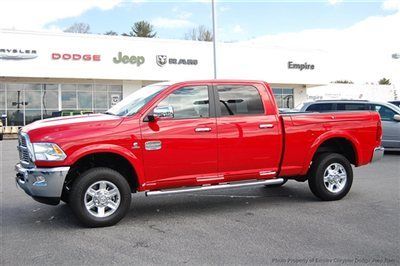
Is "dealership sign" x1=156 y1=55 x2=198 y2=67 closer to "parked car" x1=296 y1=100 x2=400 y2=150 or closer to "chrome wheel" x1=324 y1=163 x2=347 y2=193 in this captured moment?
"parked car" x1=296 y1=100 x2=400 y2=150

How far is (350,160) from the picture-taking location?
322 inches

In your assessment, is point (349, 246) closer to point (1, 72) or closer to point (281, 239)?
point (281, 239)

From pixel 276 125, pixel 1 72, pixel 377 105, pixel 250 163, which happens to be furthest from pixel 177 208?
pixel 1 72

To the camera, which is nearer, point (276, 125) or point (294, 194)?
point (276, 125)

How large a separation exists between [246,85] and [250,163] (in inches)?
49.1

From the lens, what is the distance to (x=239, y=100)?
23.5 ft

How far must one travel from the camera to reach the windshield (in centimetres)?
667

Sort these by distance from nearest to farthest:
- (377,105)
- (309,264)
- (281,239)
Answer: (309,264) < (281,239) < (377,105)

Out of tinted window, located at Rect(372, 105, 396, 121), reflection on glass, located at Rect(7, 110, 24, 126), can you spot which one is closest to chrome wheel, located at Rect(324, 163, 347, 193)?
tinted window, located at Rect(372, 105, 396, 121)

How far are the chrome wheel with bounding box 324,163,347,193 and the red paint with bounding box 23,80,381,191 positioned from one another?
1.26 feet

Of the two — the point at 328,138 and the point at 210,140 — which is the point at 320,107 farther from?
the point at 210,140

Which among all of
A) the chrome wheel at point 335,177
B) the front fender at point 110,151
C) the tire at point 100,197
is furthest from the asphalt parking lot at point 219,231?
the front fender at point 110,151

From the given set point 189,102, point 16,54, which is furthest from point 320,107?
point 16,54

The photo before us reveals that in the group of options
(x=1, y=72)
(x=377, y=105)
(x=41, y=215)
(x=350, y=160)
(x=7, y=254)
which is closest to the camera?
(x=7, y=254)
